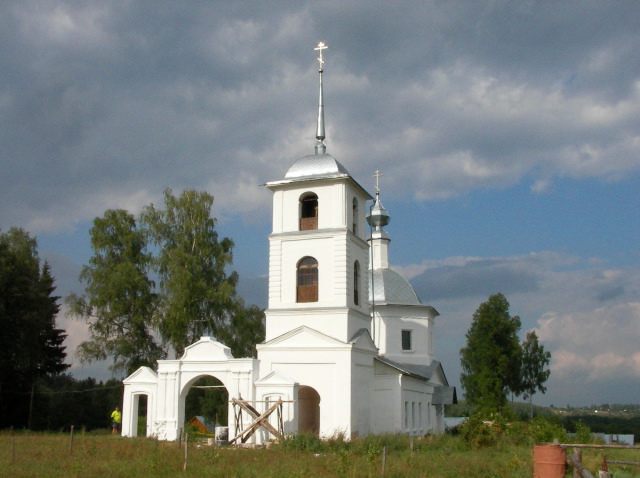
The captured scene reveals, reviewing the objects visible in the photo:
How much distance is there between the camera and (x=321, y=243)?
82.1ft

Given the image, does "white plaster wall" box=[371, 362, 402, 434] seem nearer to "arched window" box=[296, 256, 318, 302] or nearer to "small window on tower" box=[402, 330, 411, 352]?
"arched window" box=[296, 256, 318, 302]

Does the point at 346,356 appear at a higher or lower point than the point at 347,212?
lower

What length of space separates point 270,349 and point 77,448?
24.5 feet

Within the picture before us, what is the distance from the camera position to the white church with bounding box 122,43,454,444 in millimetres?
22969

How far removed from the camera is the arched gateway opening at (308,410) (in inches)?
1046

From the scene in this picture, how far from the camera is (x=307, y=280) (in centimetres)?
2509

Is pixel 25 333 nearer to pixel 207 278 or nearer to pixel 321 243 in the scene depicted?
pixel 207 278

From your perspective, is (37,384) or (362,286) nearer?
(362,286)

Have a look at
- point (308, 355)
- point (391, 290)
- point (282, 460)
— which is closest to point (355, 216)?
point (308, 355)

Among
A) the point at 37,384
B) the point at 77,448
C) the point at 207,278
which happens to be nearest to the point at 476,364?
the point at 207,278

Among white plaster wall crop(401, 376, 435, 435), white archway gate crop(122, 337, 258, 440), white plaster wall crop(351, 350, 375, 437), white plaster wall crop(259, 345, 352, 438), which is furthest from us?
white plaster wall crop(401, 376, 435, 435)

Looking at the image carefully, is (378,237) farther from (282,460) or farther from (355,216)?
(282,460)

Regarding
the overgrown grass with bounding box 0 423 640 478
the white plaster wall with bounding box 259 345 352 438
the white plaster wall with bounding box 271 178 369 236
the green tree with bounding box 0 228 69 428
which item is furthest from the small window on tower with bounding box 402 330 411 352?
the green tree with bounding box 0 228 69 428

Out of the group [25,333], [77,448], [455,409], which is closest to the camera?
[77,448]
